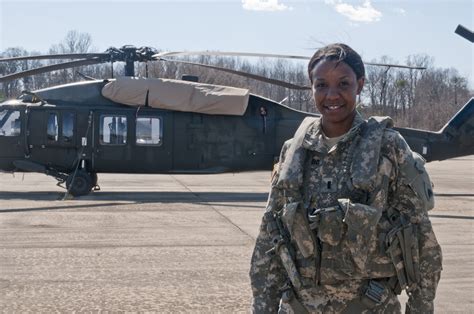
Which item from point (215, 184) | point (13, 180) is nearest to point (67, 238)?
point (215, 184)

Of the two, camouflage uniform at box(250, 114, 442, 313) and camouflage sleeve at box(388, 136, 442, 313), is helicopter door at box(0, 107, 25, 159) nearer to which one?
camouflage uniform at box(250, 114, 442, 313)

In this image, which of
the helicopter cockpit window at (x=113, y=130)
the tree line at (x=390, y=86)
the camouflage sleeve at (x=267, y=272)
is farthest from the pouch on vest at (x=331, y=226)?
the tree line at (x=390, y=86)

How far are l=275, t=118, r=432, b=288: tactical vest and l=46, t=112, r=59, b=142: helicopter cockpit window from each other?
1142cm

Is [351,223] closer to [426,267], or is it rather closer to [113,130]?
[426,267]

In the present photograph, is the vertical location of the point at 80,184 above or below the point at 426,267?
below

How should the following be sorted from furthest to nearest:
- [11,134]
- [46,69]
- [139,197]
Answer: [11,134] → [139,197] → [46,69]

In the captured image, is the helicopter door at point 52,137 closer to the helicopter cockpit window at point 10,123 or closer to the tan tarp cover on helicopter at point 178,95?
the helicopter cockpit window at point 10,123

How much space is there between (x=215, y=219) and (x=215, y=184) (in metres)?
7.69

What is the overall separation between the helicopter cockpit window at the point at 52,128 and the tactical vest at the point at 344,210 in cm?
1142

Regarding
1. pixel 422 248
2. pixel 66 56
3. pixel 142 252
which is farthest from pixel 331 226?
pixel 66 56

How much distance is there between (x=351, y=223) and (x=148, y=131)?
11461 mm

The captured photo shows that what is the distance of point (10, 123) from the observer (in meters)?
13.4

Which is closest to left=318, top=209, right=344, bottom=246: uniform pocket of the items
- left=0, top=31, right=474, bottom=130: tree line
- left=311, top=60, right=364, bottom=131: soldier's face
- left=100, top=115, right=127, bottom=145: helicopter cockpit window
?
left=311, top=60, right=364, bottom=131: soldier's face

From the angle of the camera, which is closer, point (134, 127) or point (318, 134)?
point (318, 134)
